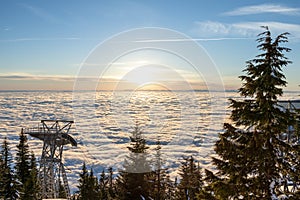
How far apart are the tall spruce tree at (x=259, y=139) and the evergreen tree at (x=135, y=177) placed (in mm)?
12309

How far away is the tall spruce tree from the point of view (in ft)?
34.1

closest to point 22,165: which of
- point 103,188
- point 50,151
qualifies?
point 50,151

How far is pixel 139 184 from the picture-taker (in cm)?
2300

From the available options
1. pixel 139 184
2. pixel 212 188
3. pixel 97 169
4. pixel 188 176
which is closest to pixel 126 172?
pixel 139 184

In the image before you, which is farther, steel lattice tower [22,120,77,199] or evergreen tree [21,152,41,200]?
steel lattice tower [22,120,77,199]

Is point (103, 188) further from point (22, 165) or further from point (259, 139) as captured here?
point (259, 139)

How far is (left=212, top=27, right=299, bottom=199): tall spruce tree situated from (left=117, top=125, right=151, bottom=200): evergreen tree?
1231cm

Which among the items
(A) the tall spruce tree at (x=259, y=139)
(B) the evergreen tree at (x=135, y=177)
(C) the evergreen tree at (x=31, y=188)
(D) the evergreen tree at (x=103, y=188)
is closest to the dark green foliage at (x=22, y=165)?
(C) the evergreen tree at (x=31, y=188)

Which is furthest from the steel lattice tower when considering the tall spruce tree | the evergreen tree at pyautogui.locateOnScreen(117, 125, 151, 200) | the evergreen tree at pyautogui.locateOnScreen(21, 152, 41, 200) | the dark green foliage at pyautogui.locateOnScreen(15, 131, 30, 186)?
the tall spruce tree

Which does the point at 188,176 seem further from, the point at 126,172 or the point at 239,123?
the point at 239,123

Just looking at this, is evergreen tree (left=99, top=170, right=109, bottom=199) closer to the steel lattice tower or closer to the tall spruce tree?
the steel lattice tower

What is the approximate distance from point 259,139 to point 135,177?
44.5 feet

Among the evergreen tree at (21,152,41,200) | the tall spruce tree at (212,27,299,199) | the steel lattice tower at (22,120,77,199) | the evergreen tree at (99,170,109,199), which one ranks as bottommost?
the evergreen tree at (99,170,109,199)

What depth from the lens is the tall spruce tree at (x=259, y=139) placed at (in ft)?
34.1
